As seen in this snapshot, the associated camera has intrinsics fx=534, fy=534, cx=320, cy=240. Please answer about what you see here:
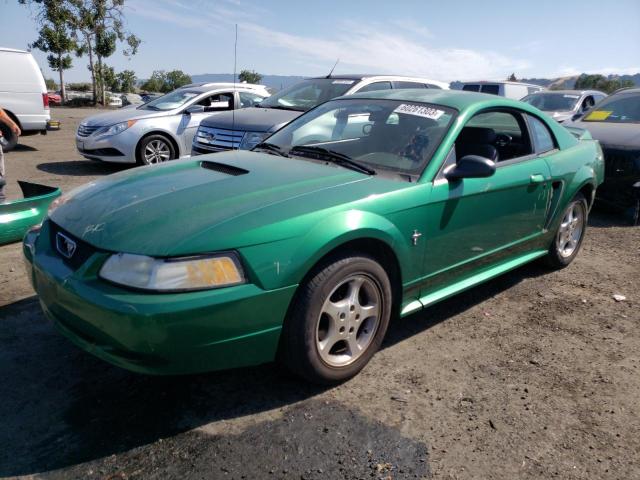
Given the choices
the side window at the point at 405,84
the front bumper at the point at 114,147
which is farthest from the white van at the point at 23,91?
the side window at the point at 405,84

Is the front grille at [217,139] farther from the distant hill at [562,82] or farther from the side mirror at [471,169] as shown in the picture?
the distant hill at [562,82]

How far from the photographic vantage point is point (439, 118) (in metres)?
3.47

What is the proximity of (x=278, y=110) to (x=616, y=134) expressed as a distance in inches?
175

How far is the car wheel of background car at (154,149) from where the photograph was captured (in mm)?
8702

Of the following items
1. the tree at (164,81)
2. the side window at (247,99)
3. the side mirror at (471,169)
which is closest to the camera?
the side mirror at (471,169)

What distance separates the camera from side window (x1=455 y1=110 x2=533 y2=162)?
12.7ft

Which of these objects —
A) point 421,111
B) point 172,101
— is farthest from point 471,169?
point 172,101

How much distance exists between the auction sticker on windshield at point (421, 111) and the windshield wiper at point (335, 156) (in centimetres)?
57

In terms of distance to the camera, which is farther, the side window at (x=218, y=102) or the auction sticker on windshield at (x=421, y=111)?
the side window at (x=218, y=102)

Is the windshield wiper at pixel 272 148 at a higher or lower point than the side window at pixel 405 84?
lower

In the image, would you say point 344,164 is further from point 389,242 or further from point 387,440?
point 387,440

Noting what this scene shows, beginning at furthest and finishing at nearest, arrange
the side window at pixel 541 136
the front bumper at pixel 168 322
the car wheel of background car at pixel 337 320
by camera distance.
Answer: the side window at pixel 541 136
the car wheel of background car at pixel 337 320
the front bumper at pixel 168 322

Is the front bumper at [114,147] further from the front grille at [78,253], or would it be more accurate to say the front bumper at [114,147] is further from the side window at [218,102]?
the front grille at [78,253]

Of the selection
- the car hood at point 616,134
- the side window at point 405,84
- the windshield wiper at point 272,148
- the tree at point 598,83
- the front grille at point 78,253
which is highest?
the tree at point 598,83
